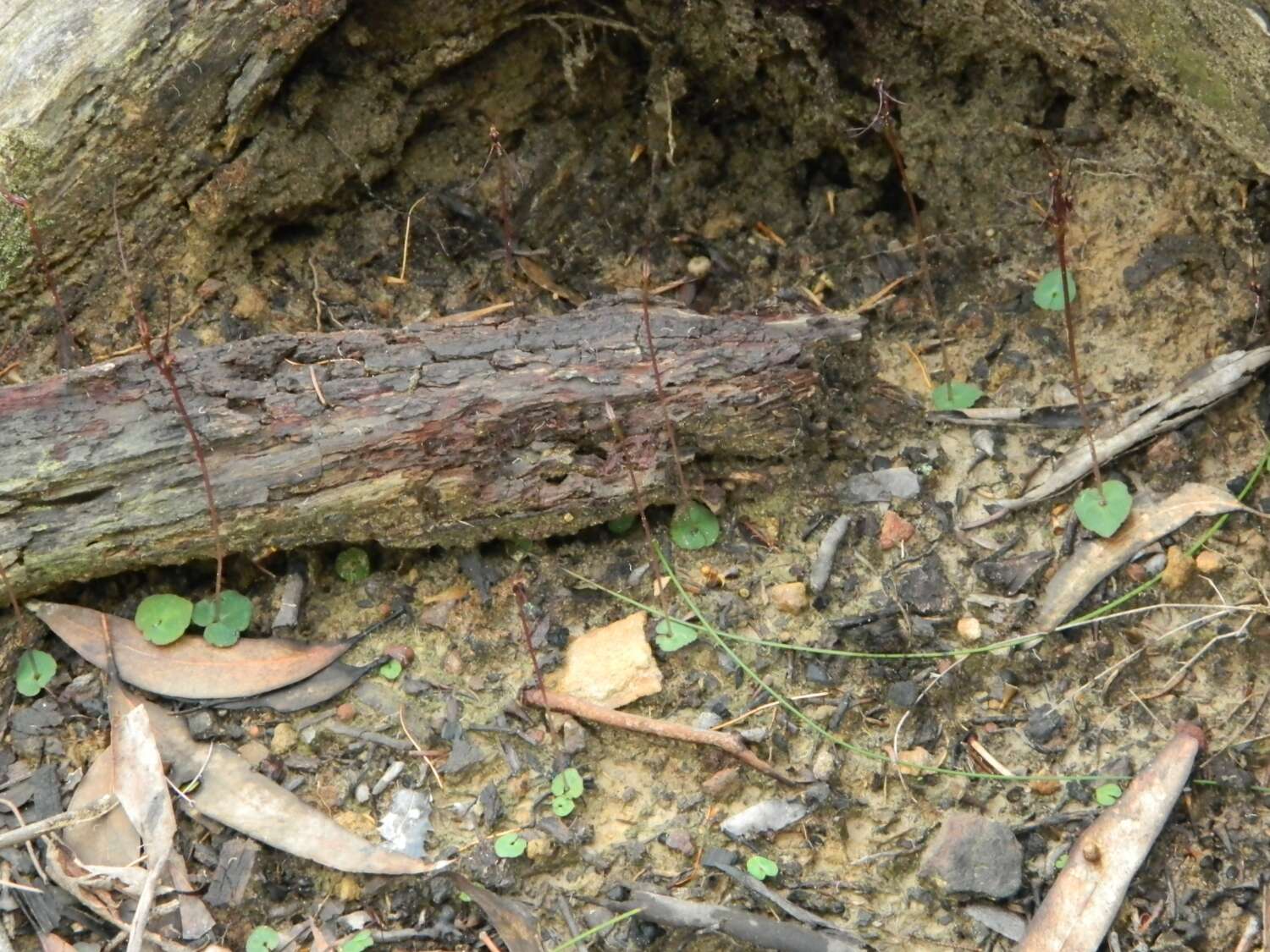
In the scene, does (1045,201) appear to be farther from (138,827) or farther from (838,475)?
(138,827)

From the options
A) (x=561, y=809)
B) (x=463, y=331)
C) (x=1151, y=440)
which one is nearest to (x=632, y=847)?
(x=561, y=809)

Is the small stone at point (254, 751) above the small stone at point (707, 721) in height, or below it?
above

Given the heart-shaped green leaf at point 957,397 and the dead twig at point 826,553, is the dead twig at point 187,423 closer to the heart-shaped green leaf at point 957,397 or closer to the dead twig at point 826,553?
the dead twig at point 826,553

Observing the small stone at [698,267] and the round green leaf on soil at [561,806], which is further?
the small stone at [698,267]

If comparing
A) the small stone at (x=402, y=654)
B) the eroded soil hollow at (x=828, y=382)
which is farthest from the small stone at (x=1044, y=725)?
the small stone at (x=402, y=654)

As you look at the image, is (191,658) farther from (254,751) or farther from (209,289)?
(209,289)

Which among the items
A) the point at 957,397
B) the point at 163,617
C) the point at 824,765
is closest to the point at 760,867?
the point at 824,765

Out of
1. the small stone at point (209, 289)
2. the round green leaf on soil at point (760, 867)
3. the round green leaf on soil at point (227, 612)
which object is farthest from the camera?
the small stone at point (209, 289)
